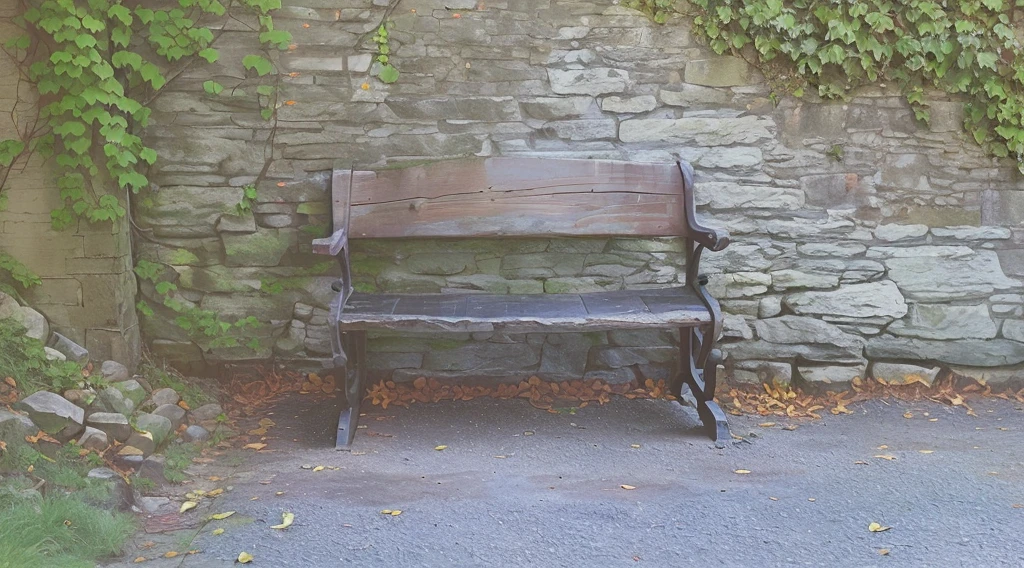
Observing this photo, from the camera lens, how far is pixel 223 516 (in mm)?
2732

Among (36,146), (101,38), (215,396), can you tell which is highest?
(101,38)

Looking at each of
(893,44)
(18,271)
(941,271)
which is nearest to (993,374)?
(941,271)

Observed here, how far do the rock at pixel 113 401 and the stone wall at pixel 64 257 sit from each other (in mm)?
483

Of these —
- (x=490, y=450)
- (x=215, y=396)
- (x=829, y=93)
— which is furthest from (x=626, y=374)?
(x=215, y=396)

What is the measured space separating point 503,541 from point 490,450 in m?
0.85

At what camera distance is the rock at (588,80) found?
3943 mm

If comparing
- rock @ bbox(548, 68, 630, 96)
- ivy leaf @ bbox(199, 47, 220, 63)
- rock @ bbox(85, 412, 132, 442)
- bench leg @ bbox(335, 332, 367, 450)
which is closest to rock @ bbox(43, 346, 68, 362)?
rock @ bbox(85, 412, 132, 442)

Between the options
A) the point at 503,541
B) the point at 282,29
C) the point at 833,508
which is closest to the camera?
the point at 503,541

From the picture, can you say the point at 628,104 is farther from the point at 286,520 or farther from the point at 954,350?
the point at 286,520

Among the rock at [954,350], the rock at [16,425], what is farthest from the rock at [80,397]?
the rock at [954,350]

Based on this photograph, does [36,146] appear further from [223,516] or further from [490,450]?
[490,450]

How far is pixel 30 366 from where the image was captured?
11.0ft

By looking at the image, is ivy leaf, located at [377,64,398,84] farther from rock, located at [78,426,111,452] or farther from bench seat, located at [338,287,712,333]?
rock, located at [78,426,111,452]

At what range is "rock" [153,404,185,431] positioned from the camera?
352 centimetres
